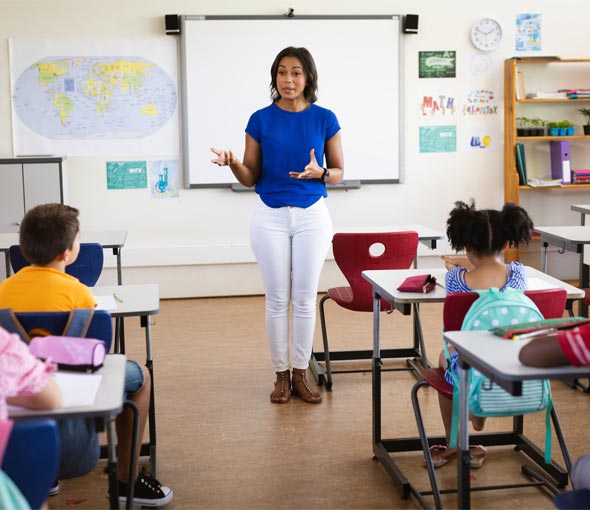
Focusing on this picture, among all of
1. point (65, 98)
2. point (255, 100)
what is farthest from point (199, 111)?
point (65, 98)

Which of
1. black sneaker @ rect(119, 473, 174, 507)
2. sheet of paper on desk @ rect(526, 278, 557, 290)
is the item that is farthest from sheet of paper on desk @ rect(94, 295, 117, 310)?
sheet of paper on desk @ rect(526, 278, 557, 290)

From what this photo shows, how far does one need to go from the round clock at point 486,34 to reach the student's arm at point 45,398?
575 centimetres

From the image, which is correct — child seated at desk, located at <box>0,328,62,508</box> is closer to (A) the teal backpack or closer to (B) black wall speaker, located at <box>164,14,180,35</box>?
(A) the teal backpack

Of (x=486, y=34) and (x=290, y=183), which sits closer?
(x=290, y=183)

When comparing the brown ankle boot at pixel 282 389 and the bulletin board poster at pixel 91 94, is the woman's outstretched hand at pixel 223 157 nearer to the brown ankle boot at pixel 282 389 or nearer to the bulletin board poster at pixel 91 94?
the brown ankle boot at pixel 282 389

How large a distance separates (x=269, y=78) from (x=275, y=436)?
3.72 m

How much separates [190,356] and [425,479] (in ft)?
7.19

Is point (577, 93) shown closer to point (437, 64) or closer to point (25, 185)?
point (437, 64)

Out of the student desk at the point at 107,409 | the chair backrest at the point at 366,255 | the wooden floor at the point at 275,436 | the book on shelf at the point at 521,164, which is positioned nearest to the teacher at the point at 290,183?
the chair backrest at the point at 366,255

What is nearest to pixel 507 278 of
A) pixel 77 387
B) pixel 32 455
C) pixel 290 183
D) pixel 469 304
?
pixel 469 304

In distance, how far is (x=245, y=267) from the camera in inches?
273

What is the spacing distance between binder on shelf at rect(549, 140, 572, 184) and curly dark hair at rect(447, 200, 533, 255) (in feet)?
14.3

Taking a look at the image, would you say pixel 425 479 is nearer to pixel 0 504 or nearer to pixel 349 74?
pixel 0 504

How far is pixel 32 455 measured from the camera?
5.42 ft
